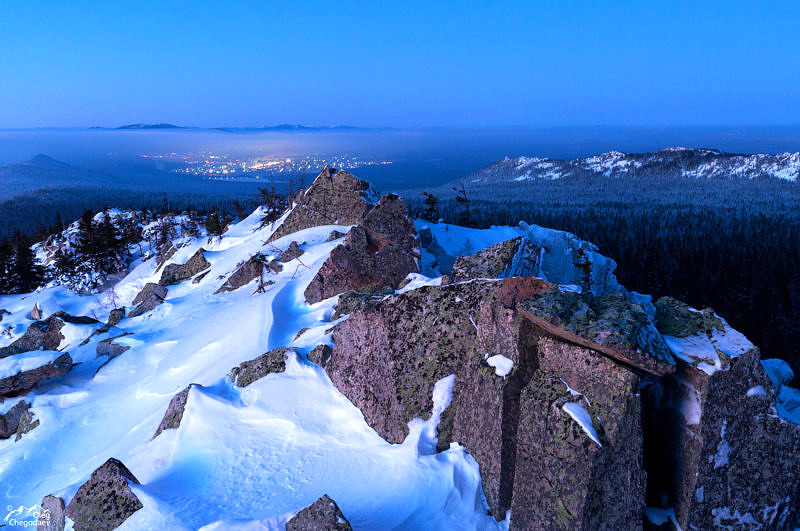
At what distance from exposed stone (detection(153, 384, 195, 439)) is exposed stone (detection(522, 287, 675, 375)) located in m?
7.04

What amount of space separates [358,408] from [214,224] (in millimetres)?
48308

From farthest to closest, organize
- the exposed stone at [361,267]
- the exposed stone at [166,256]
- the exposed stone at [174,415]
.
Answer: the exposed stone at [166,256]
the exposed stone at [361,267]
the exposed stone at [174,415]

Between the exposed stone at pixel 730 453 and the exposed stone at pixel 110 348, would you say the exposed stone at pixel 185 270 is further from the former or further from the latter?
the exposed stone at pixel 730 453

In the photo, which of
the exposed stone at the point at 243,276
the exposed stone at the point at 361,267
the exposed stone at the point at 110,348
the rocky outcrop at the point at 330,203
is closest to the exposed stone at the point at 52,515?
the exposed stone at the point at 110,348

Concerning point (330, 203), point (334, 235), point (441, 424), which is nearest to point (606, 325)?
point (441, 424)

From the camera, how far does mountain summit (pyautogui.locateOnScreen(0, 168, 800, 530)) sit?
5984 millimetres

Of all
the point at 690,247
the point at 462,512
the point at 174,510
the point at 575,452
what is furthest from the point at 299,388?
the point at 690,247

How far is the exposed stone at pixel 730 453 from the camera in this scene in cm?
601

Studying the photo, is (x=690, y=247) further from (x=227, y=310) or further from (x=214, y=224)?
(x=227, y=310)

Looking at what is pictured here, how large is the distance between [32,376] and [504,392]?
46.0ft

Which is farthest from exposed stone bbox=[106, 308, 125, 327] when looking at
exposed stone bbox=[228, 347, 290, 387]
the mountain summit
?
exposed stone bbox=[228, 347, 290, 387]

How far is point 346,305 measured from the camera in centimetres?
1310

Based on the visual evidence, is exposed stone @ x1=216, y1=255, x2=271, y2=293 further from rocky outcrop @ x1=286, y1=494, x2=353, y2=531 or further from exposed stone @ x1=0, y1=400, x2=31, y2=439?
rocky outcrop @ x1=286, y1=494, x2=353, y2=531

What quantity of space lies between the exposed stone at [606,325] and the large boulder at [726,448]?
23.0 inches
